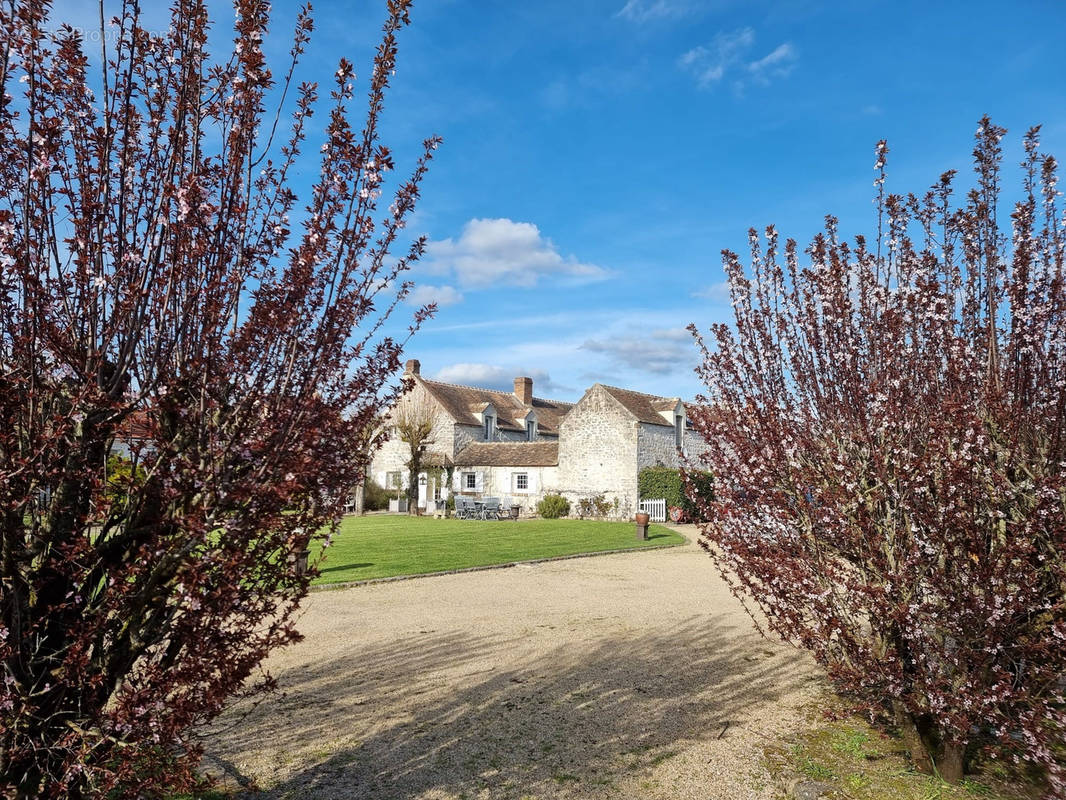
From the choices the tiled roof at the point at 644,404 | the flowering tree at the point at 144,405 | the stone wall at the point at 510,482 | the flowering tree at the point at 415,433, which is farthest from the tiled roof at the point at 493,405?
the flowering tree at the point at 144,405

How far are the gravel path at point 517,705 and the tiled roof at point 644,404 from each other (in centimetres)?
2199

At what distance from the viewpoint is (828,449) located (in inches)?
237

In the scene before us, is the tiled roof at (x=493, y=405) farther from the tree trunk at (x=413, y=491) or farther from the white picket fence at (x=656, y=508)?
the white picket fence at (x=656, y=508)

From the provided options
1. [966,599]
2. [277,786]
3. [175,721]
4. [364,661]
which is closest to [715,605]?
[364,661]

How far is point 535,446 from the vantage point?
38500 mm

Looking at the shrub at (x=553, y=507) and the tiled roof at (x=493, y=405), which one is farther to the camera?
the tiled roof at (x=493, y=405)

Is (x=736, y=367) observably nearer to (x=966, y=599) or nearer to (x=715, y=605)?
(x=966, y=599)

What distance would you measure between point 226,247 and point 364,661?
21.3 ft

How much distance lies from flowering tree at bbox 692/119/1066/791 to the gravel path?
148cm

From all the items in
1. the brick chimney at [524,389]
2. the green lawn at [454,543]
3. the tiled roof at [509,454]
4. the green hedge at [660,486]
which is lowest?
the green lawn at [454,543]

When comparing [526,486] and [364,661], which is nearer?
[364,661]

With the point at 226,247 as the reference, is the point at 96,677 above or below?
below

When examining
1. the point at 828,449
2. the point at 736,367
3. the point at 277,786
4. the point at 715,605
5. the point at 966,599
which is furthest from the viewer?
the point at 715,605

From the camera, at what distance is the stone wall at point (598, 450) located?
3338 cm
